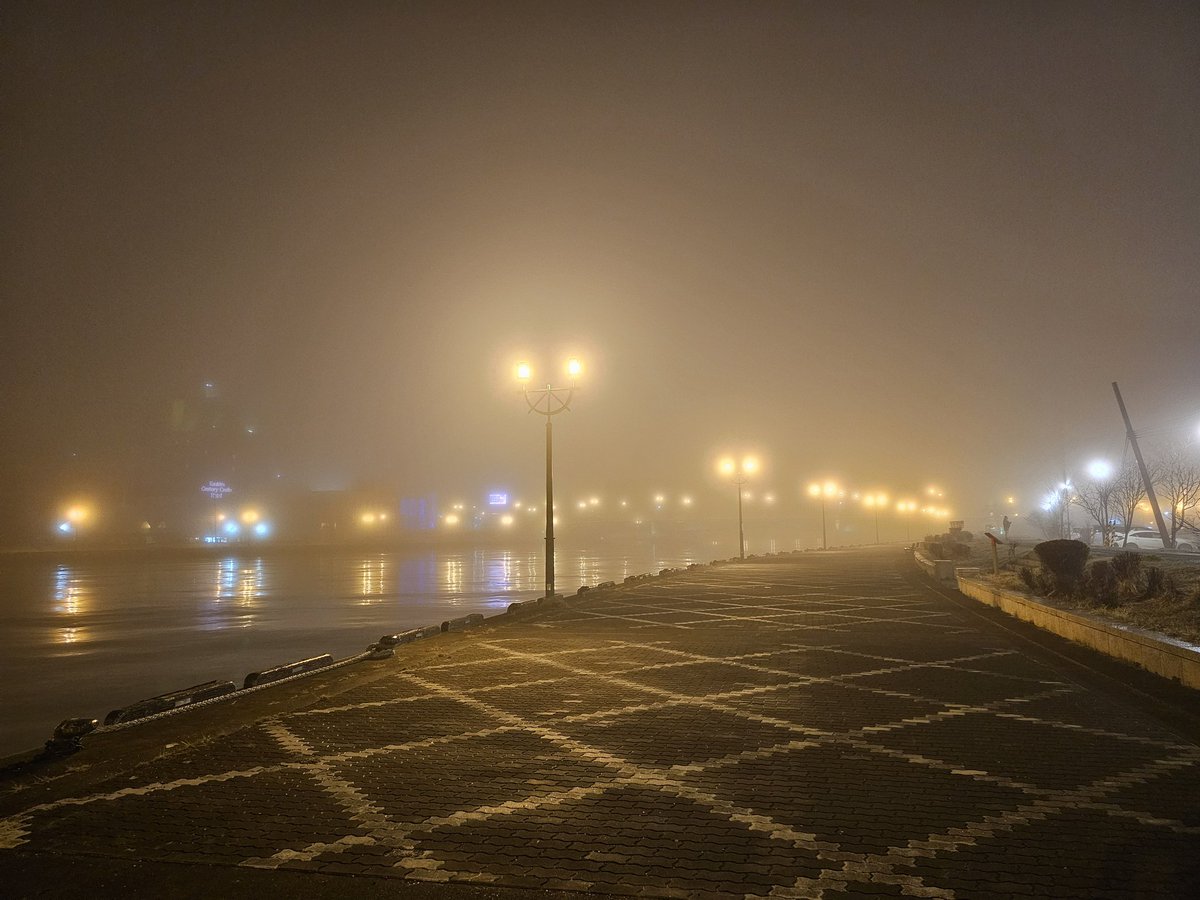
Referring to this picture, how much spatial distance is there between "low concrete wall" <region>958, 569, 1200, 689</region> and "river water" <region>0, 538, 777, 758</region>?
49.7 feet

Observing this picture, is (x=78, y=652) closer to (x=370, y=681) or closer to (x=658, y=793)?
(x=370, y=681)

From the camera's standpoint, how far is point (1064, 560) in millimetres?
15555

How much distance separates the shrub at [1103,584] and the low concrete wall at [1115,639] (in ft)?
3.19

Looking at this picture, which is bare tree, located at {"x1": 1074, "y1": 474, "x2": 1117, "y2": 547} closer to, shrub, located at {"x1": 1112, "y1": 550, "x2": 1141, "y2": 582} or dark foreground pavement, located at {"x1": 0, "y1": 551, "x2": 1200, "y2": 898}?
shrub, located at {"x1": 1112, "y1": 550, "x2": 1141, "y2": 582}

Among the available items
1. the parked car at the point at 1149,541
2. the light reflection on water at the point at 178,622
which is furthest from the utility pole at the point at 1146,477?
the light reflection on water at the point at 178,622

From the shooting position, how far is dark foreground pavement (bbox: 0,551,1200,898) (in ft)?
13.6

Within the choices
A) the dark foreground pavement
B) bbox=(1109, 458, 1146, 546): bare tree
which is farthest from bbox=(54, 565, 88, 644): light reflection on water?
bbox=(1109, 458, 1146, 546): bare tree

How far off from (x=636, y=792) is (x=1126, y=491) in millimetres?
53051

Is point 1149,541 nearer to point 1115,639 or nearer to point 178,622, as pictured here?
point 1115,639

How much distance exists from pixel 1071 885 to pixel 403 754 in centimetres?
482

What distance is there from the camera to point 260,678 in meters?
10.2

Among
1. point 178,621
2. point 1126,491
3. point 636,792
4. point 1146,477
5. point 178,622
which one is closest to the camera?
point 636,792

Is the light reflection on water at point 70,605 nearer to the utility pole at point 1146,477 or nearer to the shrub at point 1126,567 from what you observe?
the shrub at point 1126,567

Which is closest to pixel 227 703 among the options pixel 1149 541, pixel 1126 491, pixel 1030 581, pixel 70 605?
pixel 1030 581
